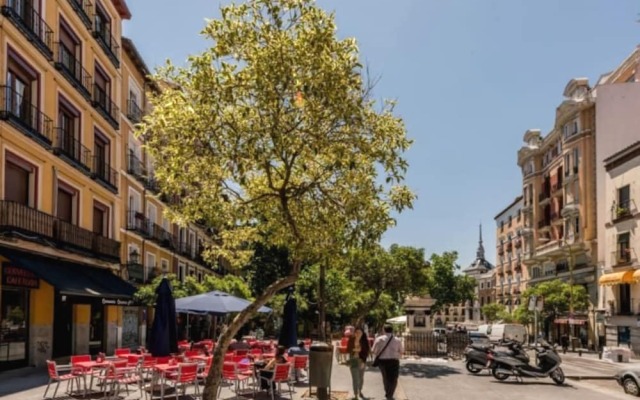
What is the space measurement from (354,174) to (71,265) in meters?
14.8

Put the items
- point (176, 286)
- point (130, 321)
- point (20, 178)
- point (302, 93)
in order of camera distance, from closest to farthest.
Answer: point (302, 93) → point (20, 178) → point (176, 286) → point (130, 321)

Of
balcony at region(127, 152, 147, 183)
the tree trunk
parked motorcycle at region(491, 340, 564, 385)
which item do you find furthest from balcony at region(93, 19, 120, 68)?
parked motorcycle at region(491, 340, 564, 385)

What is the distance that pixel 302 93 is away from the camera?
10633 millimetres

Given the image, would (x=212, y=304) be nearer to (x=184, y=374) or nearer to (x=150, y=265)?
(x=184, y=374)

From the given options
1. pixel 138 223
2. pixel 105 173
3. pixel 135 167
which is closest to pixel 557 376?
pixel 105 173

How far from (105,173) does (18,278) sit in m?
9.68

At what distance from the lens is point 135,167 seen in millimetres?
32594

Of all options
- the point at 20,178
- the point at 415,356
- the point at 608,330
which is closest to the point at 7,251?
the point at 20,178

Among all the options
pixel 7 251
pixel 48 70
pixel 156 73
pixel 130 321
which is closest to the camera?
pixel 156 73

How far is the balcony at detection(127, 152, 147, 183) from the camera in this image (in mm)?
Answer: 31703

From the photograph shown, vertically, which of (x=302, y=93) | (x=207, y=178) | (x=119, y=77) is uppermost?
(x=119, y=77)

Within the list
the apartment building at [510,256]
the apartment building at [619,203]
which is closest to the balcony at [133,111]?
the apartment building at [619,203]

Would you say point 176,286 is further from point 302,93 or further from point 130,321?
point 302,93

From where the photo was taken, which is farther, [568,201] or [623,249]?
[568,201]
